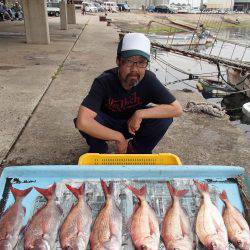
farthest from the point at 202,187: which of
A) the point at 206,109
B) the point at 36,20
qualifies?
the point at 36,20

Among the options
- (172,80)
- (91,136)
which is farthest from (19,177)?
(172,80)

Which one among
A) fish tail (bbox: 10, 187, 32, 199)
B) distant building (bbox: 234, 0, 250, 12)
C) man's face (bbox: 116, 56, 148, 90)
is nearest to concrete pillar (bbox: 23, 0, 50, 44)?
man's face (bbox: 116, 56, 148, 90)

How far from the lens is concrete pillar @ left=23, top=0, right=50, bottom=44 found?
14477 millimetres

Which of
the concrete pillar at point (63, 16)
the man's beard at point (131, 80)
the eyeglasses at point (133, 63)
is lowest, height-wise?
the concrete pillar at point (63, 16)

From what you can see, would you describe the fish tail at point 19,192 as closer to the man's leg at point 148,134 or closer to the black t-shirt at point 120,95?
the black t-shirt at point 120,95

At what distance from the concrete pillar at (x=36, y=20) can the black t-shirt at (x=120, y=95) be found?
39.0ft

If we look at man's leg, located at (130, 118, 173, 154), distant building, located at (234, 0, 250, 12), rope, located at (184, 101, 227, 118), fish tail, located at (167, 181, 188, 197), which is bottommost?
distant building, located at (234, 0, 250, 12)

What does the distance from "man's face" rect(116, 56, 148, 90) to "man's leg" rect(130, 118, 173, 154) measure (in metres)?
0.55

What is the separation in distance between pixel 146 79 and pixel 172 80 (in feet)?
46.2

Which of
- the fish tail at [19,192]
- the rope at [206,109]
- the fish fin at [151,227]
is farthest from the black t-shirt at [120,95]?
the rope at [206,109]

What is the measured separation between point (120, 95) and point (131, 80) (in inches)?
11.8

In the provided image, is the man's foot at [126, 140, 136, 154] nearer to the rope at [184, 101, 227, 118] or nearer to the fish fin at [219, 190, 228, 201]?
the fish fin at [219, 190, 228, 201]

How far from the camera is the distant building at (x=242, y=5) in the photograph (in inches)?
4396

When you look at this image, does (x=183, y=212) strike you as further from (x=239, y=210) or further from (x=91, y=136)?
(x=91, y=136)
